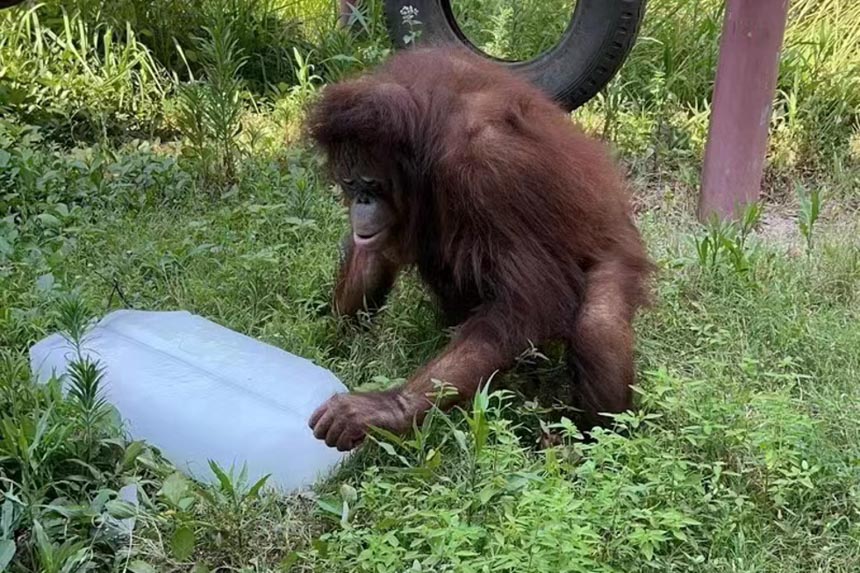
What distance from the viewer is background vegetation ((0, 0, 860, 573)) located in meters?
2.01

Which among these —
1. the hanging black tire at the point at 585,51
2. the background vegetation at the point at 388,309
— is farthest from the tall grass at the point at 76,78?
the hanging black tire at the point at 585,51

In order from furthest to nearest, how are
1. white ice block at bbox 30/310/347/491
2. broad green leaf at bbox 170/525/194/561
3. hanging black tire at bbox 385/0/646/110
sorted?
1. hanging black tire at bbox 385/0/646/110
2. white ice block at bbox 30/310/347/491
3. broad green leaf at bbox 170/525/194/561

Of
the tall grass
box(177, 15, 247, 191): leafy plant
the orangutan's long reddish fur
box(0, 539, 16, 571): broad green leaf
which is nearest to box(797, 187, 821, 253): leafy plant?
the orangutan's long reddish fur

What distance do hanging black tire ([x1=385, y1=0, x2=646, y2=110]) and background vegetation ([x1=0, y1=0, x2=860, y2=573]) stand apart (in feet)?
1.44

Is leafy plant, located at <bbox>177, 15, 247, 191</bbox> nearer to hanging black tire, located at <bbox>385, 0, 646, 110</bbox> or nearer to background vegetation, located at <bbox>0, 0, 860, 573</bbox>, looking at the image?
background vegetation, located at <bbox>0, 0, 860, 573</bbox>

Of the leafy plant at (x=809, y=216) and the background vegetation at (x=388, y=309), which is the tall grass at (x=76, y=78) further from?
the leafy plant at (x=809, y=216)

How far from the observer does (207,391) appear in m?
2.48

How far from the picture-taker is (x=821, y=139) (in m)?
4.39

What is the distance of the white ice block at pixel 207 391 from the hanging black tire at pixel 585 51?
1.78 m

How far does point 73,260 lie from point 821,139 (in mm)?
2998

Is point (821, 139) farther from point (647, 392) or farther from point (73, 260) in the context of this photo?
point (73, 260)

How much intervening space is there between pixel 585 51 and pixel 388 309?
1.44 m

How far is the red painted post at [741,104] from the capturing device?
3498 mm

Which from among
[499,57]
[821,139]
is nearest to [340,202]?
[499,57]
